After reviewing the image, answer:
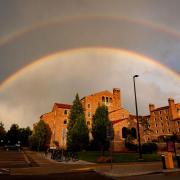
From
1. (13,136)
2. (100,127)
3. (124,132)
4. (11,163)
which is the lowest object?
(11,163)

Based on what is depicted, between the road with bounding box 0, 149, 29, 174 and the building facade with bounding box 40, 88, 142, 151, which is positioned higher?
the building facade with bounding box 40, 88, 142, 151

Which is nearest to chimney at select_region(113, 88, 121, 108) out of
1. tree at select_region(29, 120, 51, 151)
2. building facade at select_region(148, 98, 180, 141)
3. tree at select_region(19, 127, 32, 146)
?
building facade at select_region(148, 98, 180, 141)

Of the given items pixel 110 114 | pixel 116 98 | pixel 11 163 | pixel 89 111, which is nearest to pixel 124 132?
pixel 110 114

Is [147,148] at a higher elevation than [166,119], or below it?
below

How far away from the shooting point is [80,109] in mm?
62875

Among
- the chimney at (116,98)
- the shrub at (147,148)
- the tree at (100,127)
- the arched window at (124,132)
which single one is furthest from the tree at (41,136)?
the shrub at (147,148)

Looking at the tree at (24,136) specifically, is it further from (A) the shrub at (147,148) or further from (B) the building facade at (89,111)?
(A) the shrub at (147,148)

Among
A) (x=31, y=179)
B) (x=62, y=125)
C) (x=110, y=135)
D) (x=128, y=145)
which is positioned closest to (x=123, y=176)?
(x=110, y=135)

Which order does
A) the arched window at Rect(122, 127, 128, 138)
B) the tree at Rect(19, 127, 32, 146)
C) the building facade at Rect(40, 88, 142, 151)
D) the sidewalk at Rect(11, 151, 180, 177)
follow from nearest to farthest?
1. the sidewalk at Rect(11, 151, 180, 177)
2. the arched window at Rect(122, 127, 128, 138)
3. the building facade at Rect(40, 88, 142, 151)
4. the tree at Rect(19, 127, 32, 146)

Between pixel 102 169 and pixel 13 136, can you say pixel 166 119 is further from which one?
pixel 13 136

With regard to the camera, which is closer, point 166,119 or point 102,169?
point 102,169

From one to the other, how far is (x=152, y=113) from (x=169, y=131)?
12.3 meters

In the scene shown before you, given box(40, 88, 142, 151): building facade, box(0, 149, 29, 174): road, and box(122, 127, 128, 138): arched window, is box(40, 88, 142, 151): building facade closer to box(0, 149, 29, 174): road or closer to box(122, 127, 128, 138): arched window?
box(122, 127, 128, 138): arched window

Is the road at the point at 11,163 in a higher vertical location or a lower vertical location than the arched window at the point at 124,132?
lower
